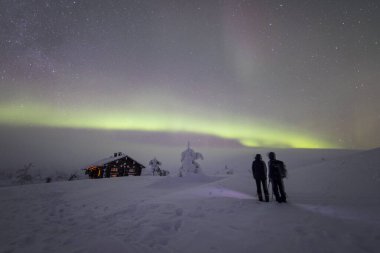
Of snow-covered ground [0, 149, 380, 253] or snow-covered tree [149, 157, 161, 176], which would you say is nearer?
snow-covered ground [0, 149, 380, 253]

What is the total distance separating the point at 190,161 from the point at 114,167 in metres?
17.4

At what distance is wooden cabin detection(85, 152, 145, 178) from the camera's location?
39281 mm

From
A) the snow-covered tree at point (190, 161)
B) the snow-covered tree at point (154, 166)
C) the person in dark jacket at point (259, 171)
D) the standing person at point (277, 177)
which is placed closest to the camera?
the standing person at point (277, 177)

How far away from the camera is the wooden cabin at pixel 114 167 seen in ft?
129

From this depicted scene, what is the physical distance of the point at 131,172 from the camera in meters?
43.7

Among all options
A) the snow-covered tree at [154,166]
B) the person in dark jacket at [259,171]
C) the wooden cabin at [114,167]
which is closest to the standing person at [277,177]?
the person in dark jacket at [259,171]

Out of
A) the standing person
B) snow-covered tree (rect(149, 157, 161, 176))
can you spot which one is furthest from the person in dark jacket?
snow-covered tree (rect(149, 157, 161, 176))

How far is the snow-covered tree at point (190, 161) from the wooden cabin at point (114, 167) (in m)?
14.7

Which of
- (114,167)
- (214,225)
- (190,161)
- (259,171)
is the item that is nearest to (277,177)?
(259,171)

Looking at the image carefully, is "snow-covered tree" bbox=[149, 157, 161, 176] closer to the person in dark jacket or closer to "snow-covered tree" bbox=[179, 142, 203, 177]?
"snow-covered tree" bbox=[179, 142, 203, 177]

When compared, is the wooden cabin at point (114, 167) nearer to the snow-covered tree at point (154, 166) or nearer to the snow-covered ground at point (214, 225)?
the snow-covered tree at point (154, 166)

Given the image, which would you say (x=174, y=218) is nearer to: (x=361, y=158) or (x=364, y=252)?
(x=364, y=252)

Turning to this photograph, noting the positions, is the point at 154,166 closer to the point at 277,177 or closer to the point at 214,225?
the point at 277,177

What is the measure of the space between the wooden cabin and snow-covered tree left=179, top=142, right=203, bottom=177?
48.3ft
